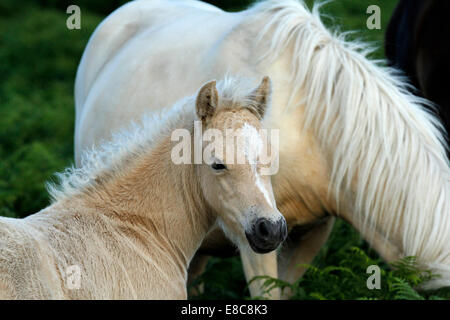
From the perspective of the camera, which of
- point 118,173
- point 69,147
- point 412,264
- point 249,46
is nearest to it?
point 118,173

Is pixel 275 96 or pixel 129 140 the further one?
pixel 275 96

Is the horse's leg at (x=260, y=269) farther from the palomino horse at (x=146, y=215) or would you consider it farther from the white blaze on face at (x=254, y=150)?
the white blaze on face at (x=254, y=150)

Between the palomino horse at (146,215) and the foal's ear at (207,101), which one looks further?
the foal's ear at (207,101)

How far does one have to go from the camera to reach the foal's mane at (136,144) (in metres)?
3.15

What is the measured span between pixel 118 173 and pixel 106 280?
0.56m

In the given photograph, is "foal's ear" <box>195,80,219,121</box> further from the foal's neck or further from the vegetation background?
the vegetation background

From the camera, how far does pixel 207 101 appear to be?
10.2 feet

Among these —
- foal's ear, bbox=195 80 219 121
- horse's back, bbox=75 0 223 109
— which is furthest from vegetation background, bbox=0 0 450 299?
foal's ear, bbox=195 80 219 121

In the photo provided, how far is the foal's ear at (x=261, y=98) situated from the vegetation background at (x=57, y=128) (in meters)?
1.22

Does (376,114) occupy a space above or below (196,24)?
below

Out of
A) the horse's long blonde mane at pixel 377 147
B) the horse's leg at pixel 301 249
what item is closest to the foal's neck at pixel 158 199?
the horse's long blonde mane at pixel 377 147

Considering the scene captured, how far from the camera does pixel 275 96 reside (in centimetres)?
406

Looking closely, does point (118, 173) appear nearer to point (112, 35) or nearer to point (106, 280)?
point (106, 280)
